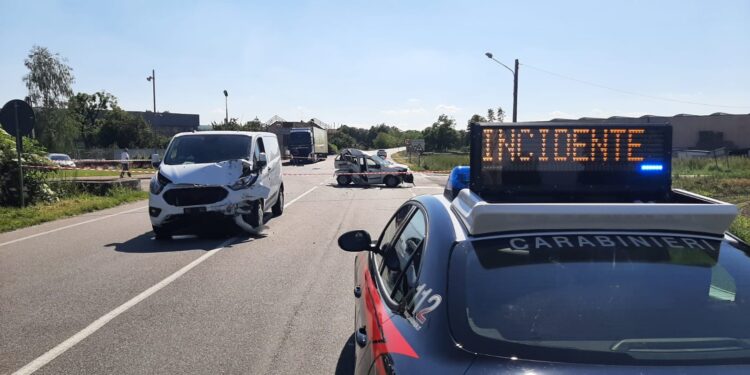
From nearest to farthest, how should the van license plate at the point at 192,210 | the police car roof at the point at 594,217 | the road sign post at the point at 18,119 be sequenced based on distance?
the police car roof at the point at 594,217
the van license plate at the point at 192,210
the road sign post at the point at 18,119

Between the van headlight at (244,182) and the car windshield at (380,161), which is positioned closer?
the van headlight at (244,182)

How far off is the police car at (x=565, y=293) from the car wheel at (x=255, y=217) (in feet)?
27.3

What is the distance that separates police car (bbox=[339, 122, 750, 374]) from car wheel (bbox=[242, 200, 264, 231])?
8331mm

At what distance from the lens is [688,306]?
7.99 ft

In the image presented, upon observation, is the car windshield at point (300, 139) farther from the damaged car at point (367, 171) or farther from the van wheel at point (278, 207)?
the van wheel at point (278, 207)

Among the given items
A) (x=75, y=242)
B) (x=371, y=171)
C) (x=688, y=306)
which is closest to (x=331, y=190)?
(x=371, y=171)

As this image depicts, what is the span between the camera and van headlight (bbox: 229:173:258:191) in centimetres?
1096

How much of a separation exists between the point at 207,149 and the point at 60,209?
20.2ft

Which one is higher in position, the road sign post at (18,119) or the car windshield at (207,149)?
the road sign post at (18,119)

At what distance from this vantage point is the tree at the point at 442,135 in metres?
107

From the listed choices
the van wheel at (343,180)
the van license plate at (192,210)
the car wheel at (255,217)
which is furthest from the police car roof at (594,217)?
the van wheel at (343,180)

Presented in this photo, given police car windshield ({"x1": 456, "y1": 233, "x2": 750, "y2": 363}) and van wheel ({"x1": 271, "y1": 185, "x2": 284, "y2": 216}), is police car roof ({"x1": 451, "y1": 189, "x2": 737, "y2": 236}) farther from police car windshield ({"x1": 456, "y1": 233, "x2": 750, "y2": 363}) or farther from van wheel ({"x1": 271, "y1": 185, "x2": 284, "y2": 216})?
van wheel ({"x1": 271, "y1": 185, "x2": 284, "y2": 216})

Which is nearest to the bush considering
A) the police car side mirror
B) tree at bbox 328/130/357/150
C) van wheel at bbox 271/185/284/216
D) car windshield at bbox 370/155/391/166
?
→ van wheel at bbox 271/185/284/216

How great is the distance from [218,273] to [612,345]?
21.0ft
